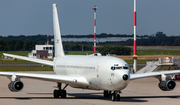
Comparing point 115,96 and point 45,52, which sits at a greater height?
point 45,52

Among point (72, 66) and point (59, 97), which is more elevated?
point (72, 66)

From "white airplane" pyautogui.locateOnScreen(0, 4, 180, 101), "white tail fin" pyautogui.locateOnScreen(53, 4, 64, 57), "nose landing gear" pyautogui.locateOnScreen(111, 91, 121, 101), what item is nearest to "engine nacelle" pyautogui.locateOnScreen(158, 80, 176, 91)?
"white airplane" pyautogui.locateOnScreen(0, 4, 180, 101)

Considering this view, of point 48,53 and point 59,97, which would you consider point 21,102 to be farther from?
point 48,53

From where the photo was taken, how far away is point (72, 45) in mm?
146125

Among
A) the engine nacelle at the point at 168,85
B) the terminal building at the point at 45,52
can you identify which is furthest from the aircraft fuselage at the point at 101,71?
the terminal building at the point at 45,52

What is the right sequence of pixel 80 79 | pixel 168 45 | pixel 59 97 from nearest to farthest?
pixel 80 79, pixel 59 97, pixel 168 45

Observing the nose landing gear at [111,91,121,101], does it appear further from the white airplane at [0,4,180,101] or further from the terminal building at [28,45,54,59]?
the terminal building at [28,45,54,59]

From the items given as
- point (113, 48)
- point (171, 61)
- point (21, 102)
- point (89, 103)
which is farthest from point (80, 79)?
point (113, 48)

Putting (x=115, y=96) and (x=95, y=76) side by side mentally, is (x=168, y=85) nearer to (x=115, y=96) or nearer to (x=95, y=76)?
(x=115, y=96)

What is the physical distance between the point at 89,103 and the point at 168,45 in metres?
120

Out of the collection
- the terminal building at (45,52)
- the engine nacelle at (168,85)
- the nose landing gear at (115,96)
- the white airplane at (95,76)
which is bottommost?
the nose landing gear at (115,96)

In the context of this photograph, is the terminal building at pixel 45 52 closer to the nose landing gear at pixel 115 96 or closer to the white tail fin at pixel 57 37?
the white tail fin at pixel 57 37

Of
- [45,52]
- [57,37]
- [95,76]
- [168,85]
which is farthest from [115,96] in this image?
[45,52]

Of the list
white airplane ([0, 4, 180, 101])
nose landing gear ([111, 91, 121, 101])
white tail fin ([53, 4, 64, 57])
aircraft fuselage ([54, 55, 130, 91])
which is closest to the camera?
aircraft fuselage ([54, 55, 130, 91])
